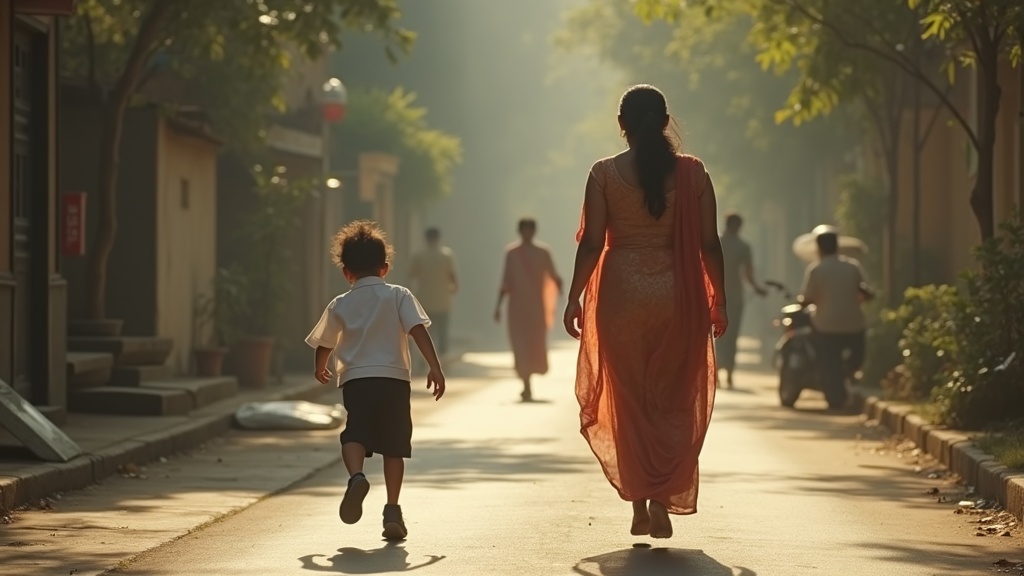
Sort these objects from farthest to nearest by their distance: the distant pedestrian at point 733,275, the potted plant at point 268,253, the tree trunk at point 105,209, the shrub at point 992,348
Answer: the potted plant at point 268,253 < the distant pedestrian at point 733,275 < the tree trunk at point 105,209 < the shrub at point 992,348

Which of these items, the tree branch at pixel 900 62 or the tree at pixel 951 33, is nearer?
the tree at pixel 951 33

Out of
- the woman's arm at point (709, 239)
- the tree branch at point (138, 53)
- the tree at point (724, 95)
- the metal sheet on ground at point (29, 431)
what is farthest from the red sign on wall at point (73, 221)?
the tree at point (724, 95)

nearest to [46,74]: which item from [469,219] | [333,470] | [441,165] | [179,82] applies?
[333,470]

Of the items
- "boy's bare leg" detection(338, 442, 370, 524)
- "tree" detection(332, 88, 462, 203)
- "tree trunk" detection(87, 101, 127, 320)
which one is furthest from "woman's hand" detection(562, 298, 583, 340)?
"tree" detection(332, 88, 462, 203)

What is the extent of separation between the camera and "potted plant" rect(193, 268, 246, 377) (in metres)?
22.0

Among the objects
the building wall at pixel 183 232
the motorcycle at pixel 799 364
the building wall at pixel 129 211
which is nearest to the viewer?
the building wall at pixel 129 211

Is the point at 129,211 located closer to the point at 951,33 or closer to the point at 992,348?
the point at 951,33

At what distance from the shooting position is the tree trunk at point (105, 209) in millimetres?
18422

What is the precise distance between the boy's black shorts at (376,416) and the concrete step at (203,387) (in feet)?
27.5

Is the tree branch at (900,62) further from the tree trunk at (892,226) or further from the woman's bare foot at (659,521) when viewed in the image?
the woman's bare foot at (659,521)

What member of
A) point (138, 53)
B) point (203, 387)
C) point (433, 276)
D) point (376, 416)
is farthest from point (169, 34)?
point (376, 416)

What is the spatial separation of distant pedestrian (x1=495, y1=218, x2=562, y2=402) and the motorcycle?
9.66ft

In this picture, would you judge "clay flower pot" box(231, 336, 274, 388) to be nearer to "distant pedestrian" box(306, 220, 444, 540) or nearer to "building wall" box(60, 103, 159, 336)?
"building wall" box(60, 103, 159, 336)

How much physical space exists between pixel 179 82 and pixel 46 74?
10098mm
